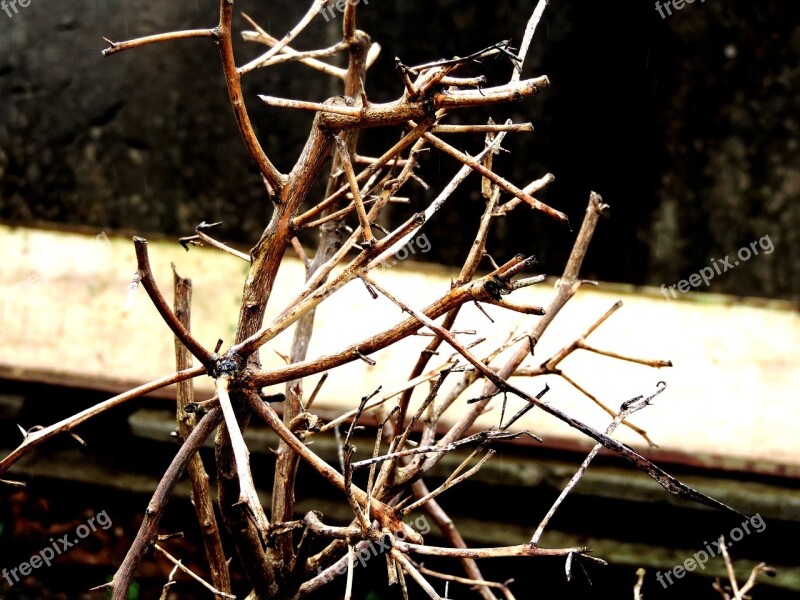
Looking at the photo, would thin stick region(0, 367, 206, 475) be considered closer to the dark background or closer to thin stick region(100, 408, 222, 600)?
thin stick region(100, 408, 222, 600)

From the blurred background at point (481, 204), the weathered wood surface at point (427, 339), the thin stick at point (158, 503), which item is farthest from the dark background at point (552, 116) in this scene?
the thin stick at point (158, 503)

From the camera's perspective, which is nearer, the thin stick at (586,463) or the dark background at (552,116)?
the thin stick at (586,463)

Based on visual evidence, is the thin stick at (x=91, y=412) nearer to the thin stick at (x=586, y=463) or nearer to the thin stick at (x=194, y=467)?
the thin stick at (x=194, y=467)

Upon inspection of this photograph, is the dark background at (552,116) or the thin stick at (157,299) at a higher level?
the dark background at (552,116)

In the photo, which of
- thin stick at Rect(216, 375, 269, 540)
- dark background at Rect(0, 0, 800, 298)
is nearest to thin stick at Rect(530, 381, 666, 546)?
thin stick at Rect(216, 375, 269, 540)

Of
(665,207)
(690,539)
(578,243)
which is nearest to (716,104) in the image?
(665,207)

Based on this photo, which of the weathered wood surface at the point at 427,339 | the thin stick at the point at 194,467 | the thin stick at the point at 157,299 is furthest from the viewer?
the weathered wood surface at the point at 427,339

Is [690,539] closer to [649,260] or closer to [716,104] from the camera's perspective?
[649,260]
